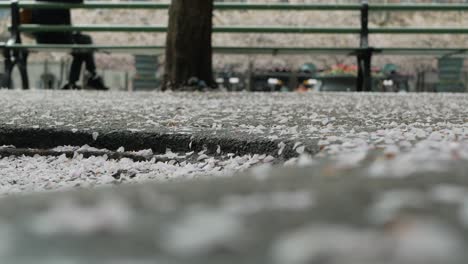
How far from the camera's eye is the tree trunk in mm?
5973

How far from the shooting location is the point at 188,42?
597cm

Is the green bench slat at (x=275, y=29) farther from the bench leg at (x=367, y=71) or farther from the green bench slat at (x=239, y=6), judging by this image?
the bench leg at (x=367, y=71)

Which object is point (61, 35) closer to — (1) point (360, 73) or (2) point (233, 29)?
(2) point (233, 29)

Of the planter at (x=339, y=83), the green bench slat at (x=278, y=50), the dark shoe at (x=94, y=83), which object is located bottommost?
the planter at (x=339, y=83)

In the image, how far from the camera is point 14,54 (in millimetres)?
7375

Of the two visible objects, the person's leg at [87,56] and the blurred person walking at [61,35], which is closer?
the blurred person walking at [61,35]

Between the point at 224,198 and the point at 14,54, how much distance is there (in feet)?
23.2

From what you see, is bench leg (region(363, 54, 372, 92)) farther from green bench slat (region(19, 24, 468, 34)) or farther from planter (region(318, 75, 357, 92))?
planter (region(318, 75, 357, 92))

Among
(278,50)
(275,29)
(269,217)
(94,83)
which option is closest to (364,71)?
(278,50)

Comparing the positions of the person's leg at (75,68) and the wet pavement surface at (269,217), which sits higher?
the wet pavement surface at (269,217)

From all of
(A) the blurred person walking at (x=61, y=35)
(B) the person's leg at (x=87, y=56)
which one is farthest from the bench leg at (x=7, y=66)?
(B) the person's leg at (x=87, y=56)

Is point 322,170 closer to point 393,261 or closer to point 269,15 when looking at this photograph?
point 393,261

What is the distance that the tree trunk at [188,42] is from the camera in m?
5.97

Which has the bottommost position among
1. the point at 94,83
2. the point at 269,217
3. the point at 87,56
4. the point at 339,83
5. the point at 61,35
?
the point at 339,83
